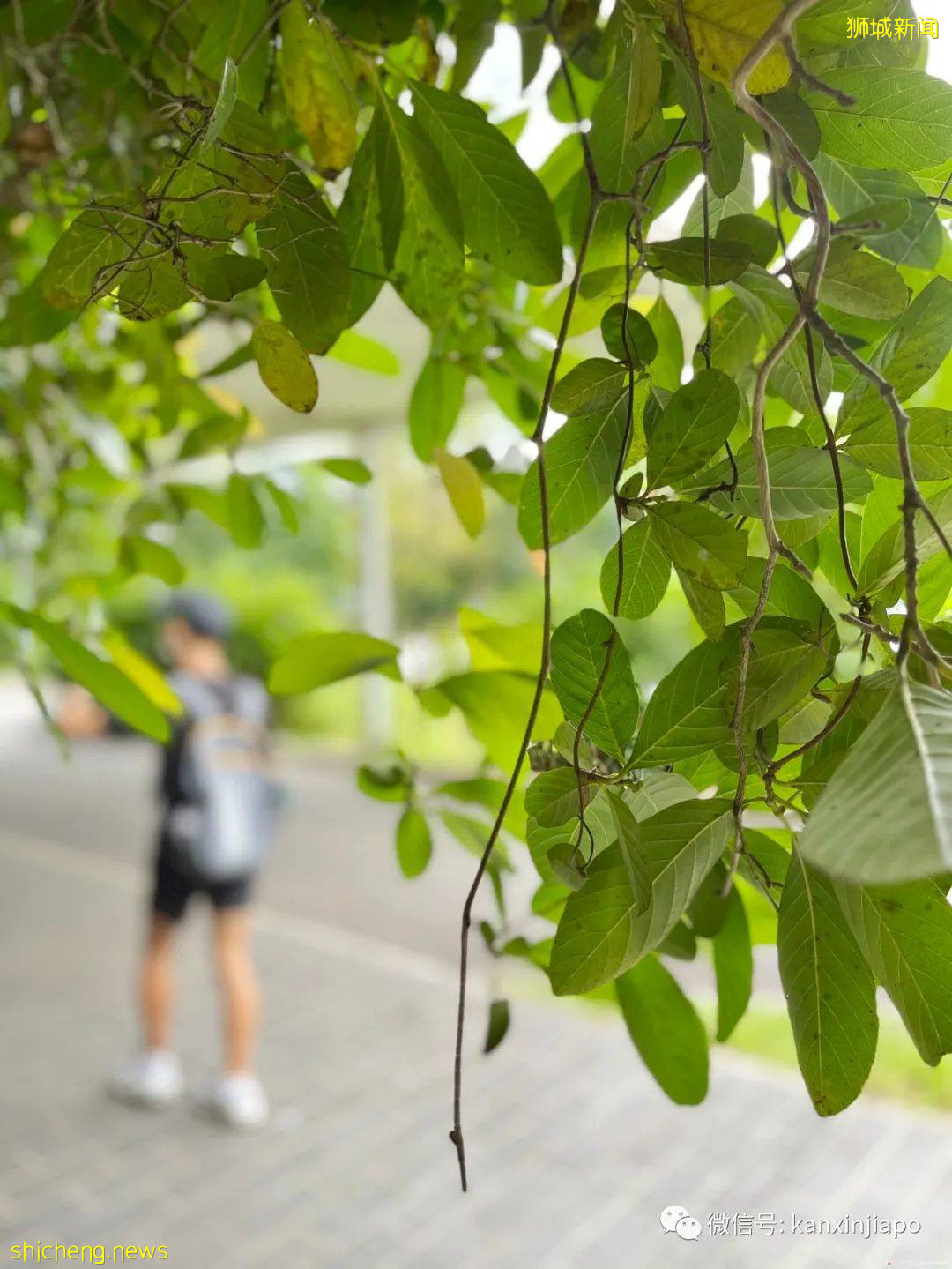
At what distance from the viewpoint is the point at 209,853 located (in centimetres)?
315

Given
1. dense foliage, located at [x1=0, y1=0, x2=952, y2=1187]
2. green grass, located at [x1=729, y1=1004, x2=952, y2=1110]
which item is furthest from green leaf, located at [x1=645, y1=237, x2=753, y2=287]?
green grass, located at [x1=729, y1=1004, x2=952, y2=1110]

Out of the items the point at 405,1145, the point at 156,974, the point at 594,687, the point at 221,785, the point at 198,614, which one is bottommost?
the point at 405,1145

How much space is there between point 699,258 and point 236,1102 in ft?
10.4

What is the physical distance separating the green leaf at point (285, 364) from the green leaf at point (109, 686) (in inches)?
8.8

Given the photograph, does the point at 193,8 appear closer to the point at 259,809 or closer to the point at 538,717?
the point at 538,717

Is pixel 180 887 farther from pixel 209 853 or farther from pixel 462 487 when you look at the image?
pixel 462 487

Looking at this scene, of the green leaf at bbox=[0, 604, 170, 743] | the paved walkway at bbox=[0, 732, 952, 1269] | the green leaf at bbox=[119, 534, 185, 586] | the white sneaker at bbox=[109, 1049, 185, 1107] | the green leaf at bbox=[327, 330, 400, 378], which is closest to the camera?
the green leaf at bbox=[0, 604, 170, 743]

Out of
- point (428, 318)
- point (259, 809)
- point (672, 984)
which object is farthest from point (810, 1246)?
point (428, 318)

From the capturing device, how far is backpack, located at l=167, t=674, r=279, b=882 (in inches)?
125

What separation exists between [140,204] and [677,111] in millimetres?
247

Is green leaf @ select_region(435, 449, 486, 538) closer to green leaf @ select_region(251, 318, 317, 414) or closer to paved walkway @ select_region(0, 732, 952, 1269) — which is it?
green leaf @ select_region(251, 318, 317, 414)

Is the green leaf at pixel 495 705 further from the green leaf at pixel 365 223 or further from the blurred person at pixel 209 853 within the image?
the blurred person at pixel 209 853

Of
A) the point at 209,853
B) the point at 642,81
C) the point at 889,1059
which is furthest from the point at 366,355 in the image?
the point at 889,1059

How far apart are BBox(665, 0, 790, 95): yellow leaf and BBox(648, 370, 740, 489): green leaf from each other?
83 millimetres
